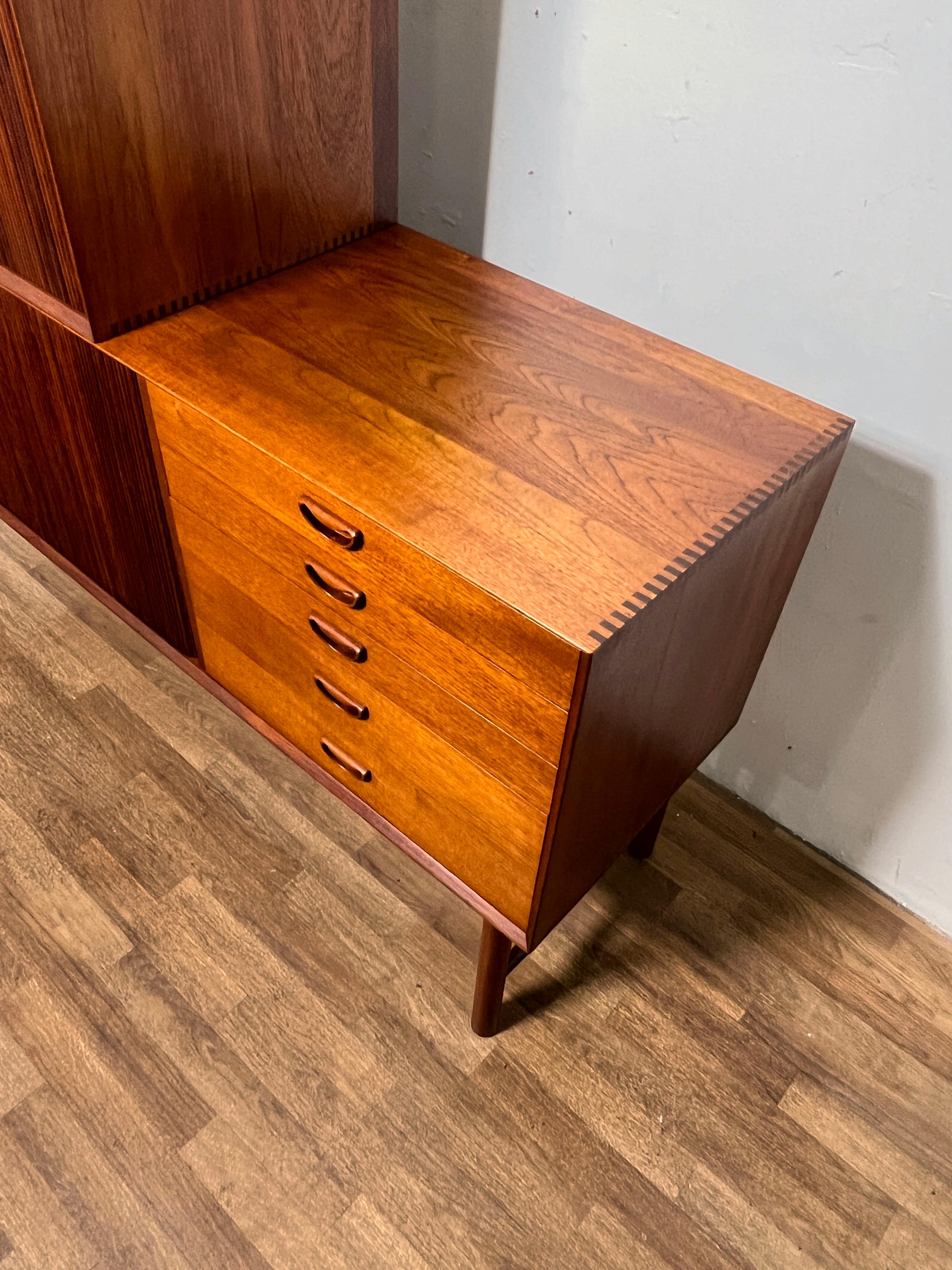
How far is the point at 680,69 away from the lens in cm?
92

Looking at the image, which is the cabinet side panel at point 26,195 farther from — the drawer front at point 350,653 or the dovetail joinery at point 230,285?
the drawer front at point 350,653

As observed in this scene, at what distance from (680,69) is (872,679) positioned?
716 millimetres

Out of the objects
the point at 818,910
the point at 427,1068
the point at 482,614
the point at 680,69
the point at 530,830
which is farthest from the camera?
the point at 818,910

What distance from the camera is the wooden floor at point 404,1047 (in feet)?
3.26

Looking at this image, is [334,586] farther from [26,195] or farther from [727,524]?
[26,195]

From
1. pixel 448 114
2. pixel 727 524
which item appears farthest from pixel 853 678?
pixel 448 114

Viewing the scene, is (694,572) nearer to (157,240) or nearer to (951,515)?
(951,515)

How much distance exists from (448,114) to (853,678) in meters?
0.86

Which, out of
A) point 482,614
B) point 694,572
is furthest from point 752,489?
point 482,614

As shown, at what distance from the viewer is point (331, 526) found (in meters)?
0.79

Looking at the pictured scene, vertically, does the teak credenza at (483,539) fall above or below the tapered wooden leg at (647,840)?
above

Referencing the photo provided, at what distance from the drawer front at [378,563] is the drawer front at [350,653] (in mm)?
26

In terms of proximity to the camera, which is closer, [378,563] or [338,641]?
[378,563]

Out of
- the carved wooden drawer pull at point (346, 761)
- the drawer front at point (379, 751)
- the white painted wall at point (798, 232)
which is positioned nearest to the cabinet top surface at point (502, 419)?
the white painted wall at point (798, 232)
